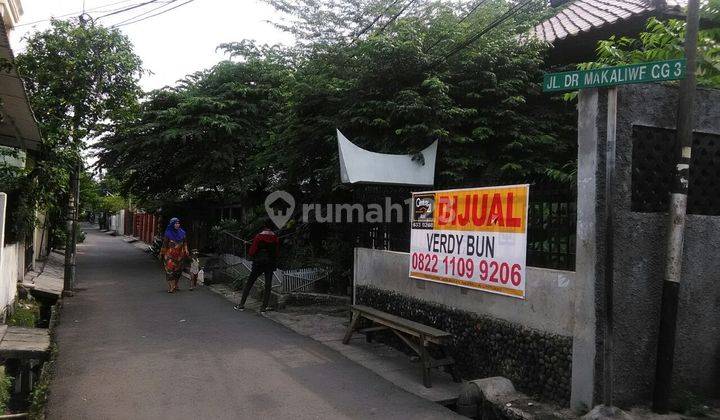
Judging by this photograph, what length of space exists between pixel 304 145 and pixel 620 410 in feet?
24.6

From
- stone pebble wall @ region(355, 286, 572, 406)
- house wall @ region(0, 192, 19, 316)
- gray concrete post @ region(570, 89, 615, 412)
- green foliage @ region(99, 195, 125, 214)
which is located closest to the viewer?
gray concrete post @ region(570, 89, 615, 412)

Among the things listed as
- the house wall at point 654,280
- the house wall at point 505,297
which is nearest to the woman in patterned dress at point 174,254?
the house wall at point 505,297

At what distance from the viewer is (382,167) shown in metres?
8.32

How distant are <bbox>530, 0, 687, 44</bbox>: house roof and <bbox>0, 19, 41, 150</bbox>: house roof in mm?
8585

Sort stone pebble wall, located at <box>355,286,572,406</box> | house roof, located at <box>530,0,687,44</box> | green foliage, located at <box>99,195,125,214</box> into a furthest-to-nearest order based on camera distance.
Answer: green foliage, located at <box>99,195,125,214</box> < house roof, located at <box>530,0,687,44</box> < stone pebble wall, located at <box>355,286,572,406</box>

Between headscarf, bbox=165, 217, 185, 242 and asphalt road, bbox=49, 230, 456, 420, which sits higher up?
headscarf, bbox=165, 217, 185, 242

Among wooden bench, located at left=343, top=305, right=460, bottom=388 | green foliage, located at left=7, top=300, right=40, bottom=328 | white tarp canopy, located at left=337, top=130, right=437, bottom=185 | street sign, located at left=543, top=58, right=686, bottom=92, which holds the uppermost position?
street sign, located at left=543, top=58, right=686, bottom=92

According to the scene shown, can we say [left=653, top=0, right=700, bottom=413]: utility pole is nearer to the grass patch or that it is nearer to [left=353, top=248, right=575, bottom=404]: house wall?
[left=353, top=248, right=575, bottom=404]: house wall

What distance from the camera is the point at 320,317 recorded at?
10.2m

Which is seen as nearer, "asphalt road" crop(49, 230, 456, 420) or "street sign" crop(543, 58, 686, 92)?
"street sign" crop(543, 58, 686, 92)

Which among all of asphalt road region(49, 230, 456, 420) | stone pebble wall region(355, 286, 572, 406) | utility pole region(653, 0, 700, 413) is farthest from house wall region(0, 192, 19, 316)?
utility pole region(653, 0, 700, 413)

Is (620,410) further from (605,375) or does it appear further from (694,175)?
(694,175)

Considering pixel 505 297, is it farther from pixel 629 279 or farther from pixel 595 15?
pixel 595 15

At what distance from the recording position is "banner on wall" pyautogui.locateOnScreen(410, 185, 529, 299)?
5629 mm
